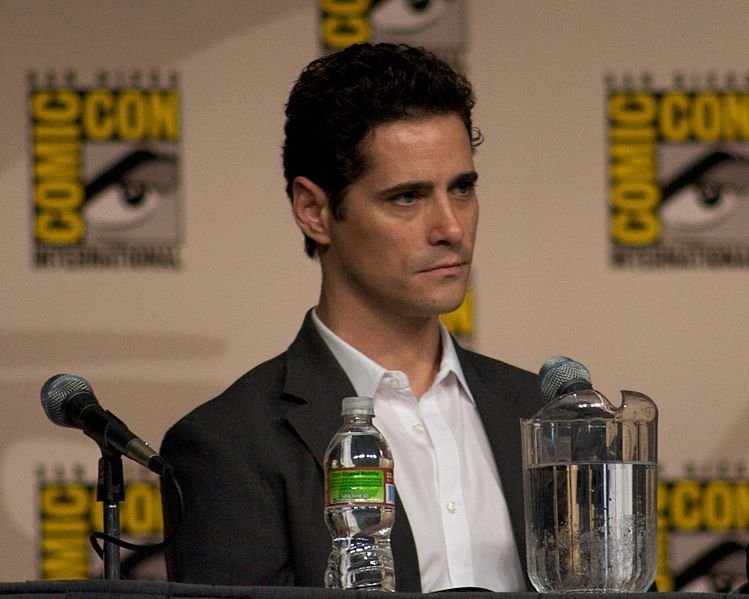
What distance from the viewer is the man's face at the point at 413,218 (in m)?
2.52

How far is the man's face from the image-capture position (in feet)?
8.27

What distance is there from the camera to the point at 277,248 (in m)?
3.83

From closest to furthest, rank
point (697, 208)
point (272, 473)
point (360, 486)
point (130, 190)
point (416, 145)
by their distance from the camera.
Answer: point (360, 486) < point (272, 473) < point (416, 145) < point (130, 190) < point (697, 208)

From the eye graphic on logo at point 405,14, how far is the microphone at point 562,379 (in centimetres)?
177

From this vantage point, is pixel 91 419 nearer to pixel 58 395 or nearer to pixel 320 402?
pixel 58 395

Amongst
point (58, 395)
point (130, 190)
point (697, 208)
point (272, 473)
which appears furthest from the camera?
point (697, 208)

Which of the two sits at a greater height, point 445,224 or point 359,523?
point 445,224

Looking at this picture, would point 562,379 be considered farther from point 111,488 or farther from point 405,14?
point 405,14

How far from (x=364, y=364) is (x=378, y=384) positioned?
4 cm

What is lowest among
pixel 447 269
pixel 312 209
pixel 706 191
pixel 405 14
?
pixel 447 269

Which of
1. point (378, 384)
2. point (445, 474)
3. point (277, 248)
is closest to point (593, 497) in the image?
point (445, 474)

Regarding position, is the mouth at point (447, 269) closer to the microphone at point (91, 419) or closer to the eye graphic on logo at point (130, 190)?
the microphone at point (91, 419)

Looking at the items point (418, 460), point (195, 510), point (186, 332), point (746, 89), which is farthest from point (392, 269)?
point (746, 89)

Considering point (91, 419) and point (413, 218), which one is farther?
point (413, 218)
